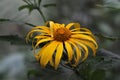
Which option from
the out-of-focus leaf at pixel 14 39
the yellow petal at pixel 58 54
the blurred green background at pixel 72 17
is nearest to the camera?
the yellow petal at pixel 58 54

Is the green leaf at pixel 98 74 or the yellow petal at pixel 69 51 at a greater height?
the yellow petal at pixel 69 51

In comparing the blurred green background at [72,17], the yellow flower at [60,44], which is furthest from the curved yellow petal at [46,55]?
the blurred green background at [72,17]

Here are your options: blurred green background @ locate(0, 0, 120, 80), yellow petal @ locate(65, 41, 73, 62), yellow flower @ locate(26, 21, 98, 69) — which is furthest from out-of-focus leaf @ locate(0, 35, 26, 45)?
blurred green background @ locate(0, 0, 120, 80)

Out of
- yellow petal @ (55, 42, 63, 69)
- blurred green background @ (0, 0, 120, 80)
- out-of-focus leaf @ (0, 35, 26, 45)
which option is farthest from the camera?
blurred green background @ (0, 0, 120, 80)

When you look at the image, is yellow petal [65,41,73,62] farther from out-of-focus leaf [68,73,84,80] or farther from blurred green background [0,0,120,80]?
blurred green background [0,0,120,80]

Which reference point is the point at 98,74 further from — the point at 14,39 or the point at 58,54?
→ the point at 14,39

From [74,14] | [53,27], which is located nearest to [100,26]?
[74,14]

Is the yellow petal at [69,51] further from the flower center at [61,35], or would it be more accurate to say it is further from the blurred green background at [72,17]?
the blurred green background at [72,17]

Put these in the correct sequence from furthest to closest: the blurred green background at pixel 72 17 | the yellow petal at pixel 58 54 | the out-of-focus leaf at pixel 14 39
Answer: the blurred green background at pixel 72 17, the out-of-focus leaf at pixel 14 39, the yellow petal at pixel 58 54

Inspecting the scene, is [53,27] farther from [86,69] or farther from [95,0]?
[95,0]

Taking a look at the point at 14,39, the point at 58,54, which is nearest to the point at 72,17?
the point at 14,39
